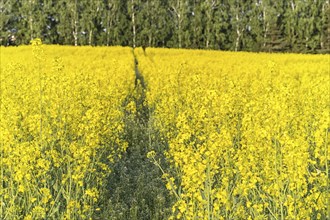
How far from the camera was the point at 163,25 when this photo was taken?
51.7m

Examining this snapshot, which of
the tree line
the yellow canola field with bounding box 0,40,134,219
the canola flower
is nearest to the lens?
the canola flower

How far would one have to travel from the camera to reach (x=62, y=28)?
48.8 m

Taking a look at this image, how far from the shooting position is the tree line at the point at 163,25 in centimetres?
4925

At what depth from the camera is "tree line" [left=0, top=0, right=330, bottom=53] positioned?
49.2m

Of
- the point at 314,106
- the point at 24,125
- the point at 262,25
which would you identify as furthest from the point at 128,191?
the point at 262,25

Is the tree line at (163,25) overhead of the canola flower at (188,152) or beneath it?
overhead

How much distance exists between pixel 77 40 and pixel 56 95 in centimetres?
4558

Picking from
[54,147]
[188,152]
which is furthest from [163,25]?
[188,152]

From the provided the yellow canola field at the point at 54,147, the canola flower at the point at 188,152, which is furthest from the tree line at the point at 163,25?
the yellow canola field at the point at 54,147

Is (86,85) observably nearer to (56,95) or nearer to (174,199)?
(56,95)

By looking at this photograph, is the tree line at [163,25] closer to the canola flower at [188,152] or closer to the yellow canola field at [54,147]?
the canola flower at [188,152]

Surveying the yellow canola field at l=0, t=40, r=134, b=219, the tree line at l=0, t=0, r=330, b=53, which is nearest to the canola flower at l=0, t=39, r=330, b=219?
the yellow canola field at l=0, t=40, r=134, b=219

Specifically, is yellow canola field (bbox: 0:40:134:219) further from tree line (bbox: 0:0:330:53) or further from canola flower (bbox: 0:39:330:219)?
tree line (bbox: 0:0:330:53)

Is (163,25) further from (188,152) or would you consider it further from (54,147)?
(188,152)
